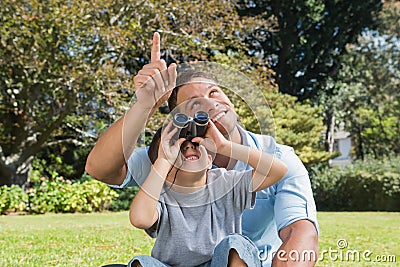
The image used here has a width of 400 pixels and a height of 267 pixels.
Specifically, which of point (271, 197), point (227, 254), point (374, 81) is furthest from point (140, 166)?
point (374, 81)

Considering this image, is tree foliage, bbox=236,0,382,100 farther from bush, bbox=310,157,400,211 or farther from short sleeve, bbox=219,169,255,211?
short sleeve, bbox=219,169,255,211

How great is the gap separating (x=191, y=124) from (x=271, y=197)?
2.05 ft

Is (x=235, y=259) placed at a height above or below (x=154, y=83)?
below

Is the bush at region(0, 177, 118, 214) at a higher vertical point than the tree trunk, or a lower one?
lower

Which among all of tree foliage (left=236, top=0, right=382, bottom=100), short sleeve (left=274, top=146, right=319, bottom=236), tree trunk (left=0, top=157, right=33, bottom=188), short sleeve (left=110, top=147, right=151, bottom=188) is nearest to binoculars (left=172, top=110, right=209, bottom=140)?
short sleeve (left=110, top=147, right=151, bottom=188)

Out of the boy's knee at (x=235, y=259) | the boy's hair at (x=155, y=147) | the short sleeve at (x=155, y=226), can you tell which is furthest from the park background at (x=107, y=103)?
the boy's knee at (x=235, y=259)

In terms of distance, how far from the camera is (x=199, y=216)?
81.6 inches

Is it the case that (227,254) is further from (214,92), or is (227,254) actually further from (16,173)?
(16,173)

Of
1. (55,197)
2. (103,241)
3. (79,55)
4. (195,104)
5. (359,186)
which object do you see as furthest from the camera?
(359,186)

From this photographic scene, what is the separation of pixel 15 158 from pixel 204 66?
35.0 ft

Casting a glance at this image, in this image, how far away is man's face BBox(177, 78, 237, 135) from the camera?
75.0 inches

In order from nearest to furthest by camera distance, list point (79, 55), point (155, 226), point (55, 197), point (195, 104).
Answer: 1. point (195, 104)
2. point (155, 226)
3. point (79, 55)
4. point (55, 197)

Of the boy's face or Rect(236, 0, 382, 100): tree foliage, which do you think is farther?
Rect(236, 0, 382, 100): tree foliage

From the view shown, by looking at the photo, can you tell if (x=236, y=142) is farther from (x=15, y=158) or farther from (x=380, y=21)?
(x=380, y=21)
